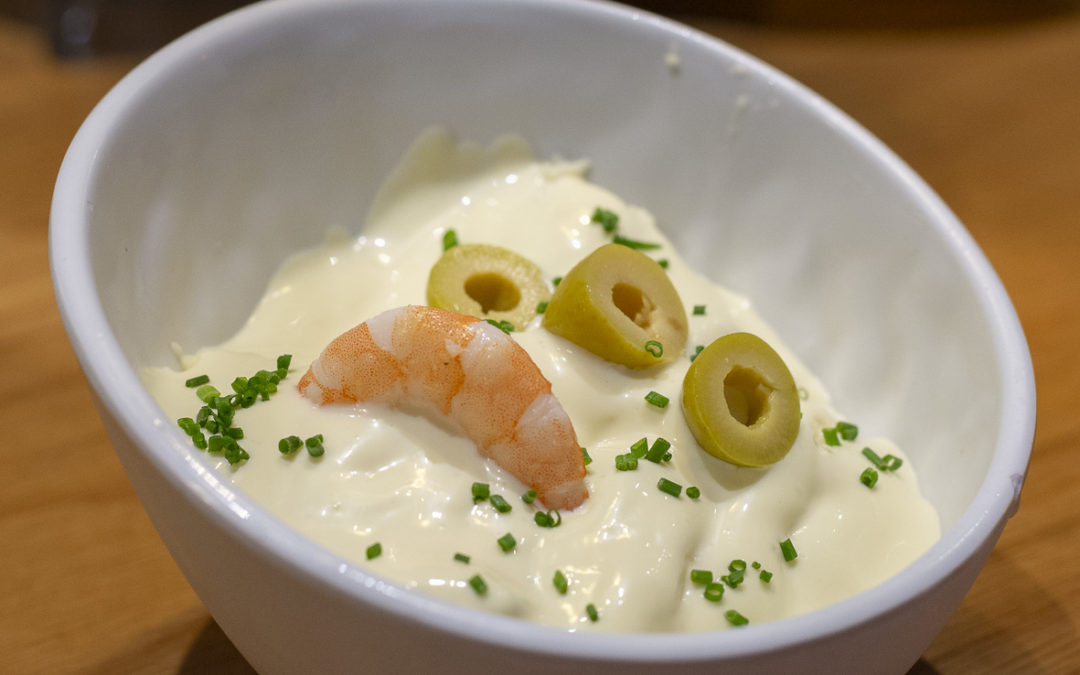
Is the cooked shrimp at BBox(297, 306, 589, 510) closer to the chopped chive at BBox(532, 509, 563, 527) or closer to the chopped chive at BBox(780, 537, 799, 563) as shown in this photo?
the chopped chive at BBox(532, 509, 563, 527)

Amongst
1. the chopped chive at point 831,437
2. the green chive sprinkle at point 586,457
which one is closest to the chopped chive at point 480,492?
the green chive sprinkle at point 586,457

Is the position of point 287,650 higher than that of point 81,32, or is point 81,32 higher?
point 287,650

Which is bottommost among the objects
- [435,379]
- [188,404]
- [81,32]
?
[81,32]

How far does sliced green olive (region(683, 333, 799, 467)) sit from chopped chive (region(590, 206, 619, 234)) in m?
0.34

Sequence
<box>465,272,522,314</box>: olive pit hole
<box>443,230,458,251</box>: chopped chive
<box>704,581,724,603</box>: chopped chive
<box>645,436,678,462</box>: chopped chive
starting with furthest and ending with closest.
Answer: <box>443,230,458,251</box>: chopped chive, <box>465,272,522,314</box>: olive pit hole, <box>645,436,678,462</box>: chopped chive, <box>704,581,724,603</box>: chopped chive

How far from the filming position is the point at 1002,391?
3.15 feet

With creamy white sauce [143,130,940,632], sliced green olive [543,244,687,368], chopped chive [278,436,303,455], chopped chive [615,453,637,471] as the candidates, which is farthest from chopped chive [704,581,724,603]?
chopped chive [278,436,303,455]

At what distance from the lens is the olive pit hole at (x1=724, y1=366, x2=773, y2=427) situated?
1.02 m

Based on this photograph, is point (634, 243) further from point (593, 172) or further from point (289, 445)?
point (289, 445)

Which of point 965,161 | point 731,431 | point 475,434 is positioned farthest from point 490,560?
point 965,161

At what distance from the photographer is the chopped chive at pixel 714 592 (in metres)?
0.84

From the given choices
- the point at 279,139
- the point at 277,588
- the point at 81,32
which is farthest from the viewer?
the point at 81,32

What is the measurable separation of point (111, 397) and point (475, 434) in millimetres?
319

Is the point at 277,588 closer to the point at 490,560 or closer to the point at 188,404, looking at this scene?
the point at 490,560
